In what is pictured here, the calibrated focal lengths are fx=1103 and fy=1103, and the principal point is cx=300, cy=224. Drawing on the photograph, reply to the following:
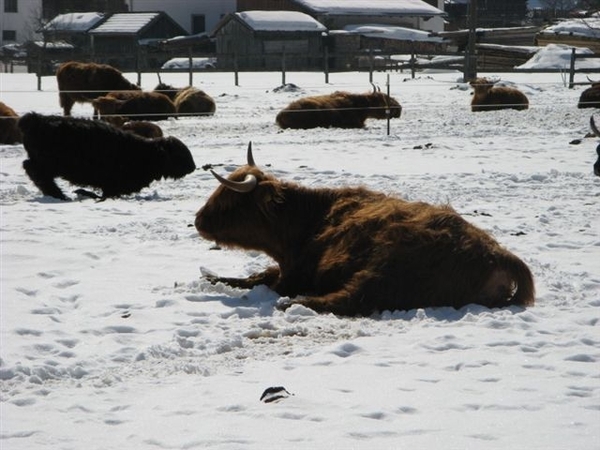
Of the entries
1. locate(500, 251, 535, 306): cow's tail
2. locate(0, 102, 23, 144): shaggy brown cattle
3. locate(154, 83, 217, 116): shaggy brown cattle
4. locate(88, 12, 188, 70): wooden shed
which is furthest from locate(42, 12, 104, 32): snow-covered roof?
locate(500, 251, 535, 306): cow's tail

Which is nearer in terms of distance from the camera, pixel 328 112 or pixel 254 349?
pixel 254 349

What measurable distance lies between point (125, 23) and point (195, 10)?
25.4ft

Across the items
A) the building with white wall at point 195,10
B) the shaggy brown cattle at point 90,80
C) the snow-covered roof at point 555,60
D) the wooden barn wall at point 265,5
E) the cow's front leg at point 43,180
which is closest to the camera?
the cow's front leg at point 43,180

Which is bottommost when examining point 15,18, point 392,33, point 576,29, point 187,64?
point 187,64

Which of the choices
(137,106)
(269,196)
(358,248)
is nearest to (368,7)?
(137,106)

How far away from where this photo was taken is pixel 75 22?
66.0m

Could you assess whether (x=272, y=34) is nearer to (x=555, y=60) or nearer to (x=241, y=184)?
(x=555, y=60)

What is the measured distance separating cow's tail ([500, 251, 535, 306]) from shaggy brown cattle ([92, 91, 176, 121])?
14.9m

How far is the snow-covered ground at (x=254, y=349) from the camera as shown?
4172 millimetres

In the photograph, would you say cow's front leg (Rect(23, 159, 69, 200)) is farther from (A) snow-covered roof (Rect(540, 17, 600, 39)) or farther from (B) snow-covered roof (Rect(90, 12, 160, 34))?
(B) snow-covered roof (Rect(90, 12, 160, 34))

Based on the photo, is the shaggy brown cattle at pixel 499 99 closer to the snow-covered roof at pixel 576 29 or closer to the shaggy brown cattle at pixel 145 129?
the shaggy brown cattle at pixel 145 129

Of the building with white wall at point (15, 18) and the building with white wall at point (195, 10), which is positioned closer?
the building with white wall at point (195, 10)

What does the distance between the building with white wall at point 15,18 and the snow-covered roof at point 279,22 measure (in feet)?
74.3

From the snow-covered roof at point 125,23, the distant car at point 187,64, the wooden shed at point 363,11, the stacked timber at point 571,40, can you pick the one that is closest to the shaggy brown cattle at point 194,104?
the distant car at point 187,64
